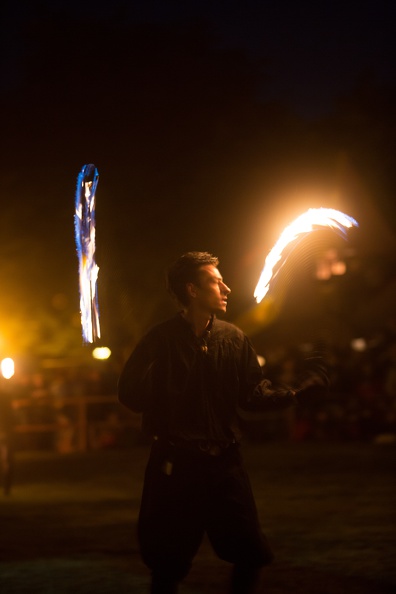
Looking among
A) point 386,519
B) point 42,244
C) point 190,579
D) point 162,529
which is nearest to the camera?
point 162,529

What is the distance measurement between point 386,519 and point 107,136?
17.0 m

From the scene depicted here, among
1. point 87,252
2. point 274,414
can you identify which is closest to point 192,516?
point 87,252

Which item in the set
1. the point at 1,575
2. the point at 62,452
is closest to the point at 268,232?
the point at 62,452

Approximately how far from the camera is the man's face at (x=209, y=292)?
17.1 feet

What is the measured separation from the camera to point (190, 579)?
718 centimetres

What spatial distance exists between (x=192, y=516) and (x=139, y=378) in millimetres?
687

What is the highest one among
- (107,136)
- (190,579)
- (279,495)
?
(107,136)

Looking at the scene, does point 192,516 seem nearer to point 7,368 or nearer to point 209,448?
point 209,448

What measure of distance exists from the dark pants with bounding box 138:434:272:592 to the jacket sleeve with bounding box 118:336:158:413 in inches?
9.3

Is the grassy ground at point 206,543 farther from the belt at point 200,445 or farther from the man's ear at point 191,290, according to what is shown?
the man's ear at point 191,290

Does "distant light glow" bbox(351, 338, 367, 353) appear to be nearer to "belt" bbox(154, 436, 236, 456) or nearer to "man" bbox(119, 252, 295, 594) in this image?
"man" bbox(119, 252, 295, 594)

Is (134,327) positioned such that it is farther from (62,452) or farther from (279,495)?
(279,495)

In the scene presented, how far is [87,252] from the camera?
6.80 metres

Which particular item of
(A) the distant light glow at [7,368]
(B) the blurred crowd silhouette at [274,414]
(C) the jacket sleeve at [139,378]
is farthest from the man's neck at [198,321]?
(B) the blurred crowd silhouette at [274,414]
